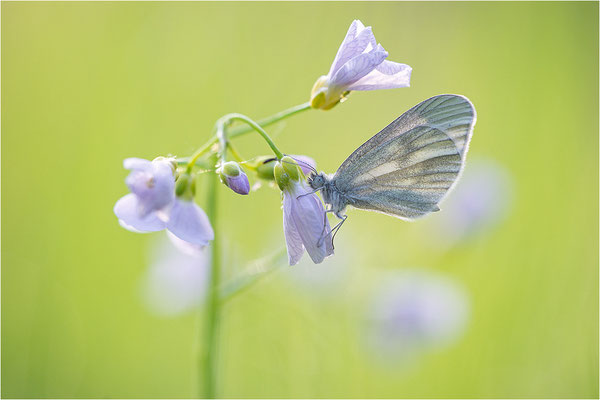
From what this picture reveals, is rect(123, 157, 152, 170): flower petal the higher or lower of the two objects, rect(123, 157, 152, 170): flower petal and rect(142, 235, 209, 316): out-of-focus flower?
the higher

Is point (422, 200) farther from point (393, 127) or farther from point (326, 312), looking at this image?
point (326, 312)

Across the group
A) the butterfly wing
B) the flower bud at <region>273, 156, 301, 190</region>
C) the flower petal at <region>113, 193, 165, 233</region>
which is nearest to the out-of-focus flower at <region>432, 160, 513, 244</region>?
the butterfly wing

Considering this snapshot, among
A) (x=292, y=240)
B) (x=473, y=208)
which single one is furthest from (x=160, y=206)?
(x=473, y=208)

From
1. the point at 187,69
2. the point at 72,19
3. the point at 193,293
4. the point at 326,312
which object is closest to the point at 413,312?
the point at 326,312

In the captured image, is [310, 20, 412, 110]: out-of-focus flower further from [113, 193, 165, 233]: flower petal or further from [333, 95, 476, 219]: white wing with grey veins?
[113, 193, 165, 233]: flower petal

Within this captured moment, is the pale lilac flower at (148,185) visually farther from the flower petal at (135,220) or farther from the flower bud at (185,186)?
the flower bud at (185,186)

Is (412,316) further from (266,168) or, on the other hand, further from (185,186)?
(185,186)
